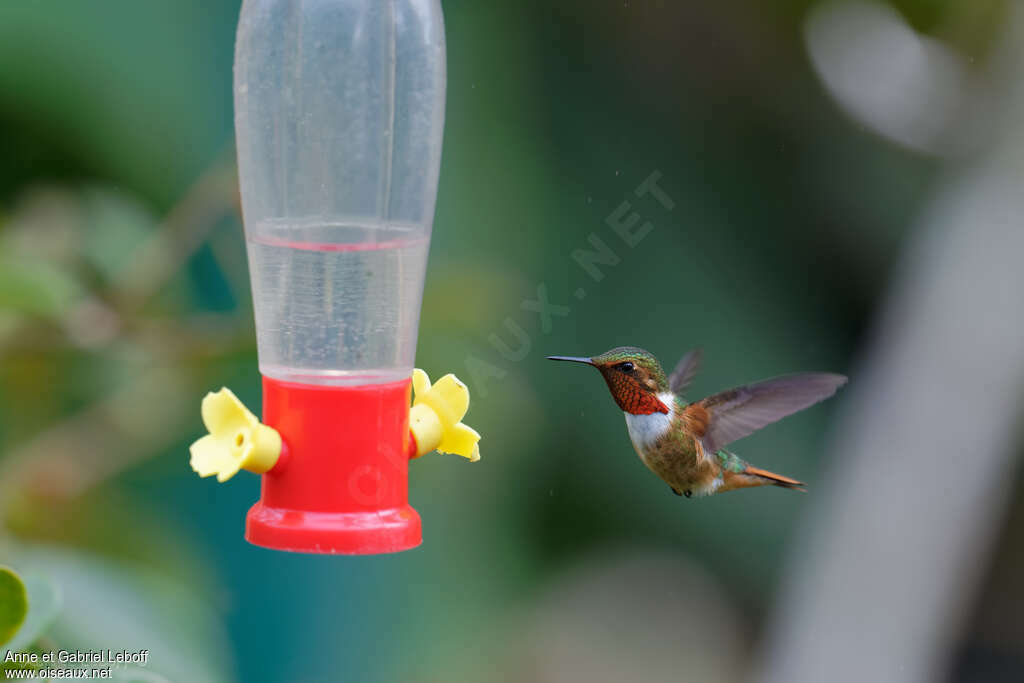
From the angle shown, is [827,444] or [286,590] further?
[827,444]

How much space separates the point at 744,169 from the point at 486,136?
1275 millimetres

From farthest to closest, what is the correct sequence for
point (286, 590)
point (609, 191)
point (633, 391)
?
point (609, 191) < point (286, 590) < point (633, 391)

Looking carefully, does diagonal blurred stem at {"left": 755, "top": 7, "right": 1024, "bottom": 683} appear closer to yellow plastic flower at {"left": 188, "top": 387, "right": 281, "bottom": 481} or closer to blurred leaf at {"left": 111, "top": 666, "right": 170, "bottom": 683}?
yellow plastic flower at {"left": 188, "top": 387, "right": 281, "bottom": 481}

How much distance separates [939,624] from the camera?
5.22 meters

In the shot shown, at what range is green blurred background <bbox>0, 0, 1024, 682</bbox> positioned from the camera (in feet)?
8.58

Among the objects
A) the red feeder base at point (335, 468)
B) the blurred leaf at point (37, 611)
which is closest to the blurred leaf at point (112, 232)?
the red feeder base at point (335, 468)

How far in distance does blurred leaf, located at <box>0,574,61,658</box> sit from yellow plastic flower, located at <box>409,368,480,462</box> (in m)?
0.63

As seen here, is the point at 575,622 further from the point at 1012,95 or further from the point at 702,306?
the point at 1012,95

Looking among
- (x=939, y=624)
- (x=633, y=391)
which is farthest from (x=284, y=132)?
(x=939, y=624)

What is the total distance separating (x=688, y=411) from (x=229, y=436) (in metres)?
0.96

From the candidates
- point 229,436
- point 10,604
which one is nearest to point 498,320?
point 229,436

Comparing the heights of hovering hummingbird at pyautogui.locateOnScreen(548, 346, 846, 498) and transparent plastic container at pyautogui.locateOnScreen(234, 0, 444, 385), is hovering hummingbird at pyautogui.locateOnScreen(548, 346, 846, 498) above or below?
below

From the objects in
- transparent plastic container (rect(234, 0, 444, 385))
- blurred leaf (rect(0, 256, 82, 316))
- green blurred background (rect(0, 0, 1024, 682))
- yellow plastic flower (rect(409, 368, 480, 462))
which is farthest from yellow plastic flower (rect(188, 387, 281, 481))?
blurred leaf (rect(0, 256, 82, 316))

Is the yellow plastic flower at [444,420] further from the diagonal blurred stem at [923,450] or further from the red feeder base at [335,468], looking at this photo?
the diagonal blurred stem at [923,450]
